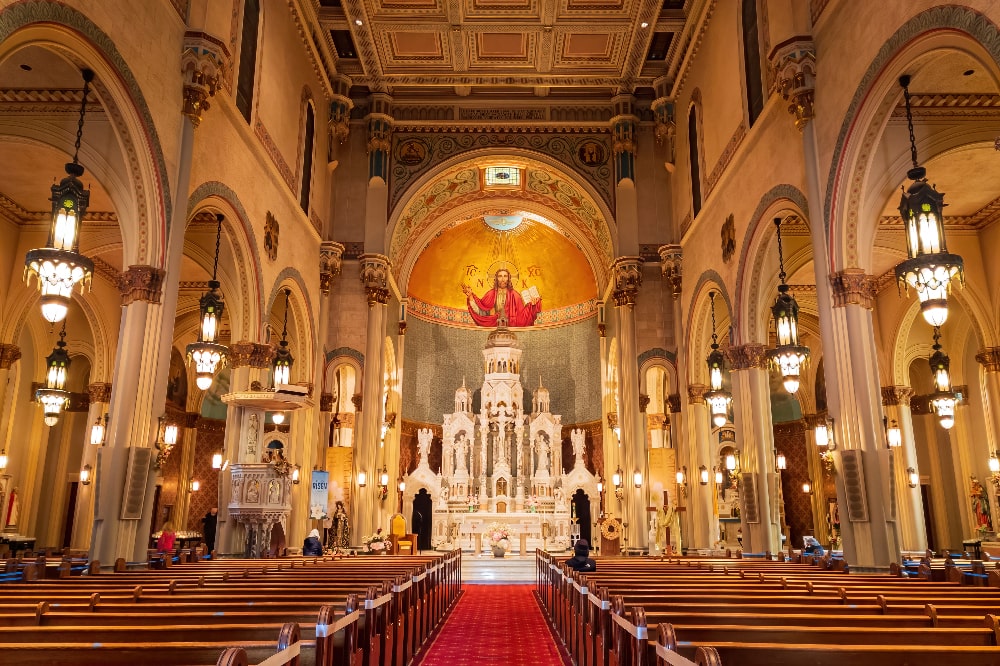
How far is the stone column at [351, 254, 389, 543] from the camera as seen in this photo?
2119cm

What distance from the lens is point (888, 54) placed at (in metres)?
10.1

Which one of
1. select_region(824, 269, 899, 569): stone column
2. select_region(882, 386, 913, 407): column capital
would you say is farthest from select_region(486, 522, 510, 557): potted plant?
select_region(824, 269, 899, 569): stone column

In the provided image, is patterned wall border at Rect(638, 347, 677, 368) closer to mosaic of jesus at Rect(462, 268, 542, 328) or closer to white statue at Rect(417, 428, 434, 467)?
white statue at Rect(417, 428, 434, 467)

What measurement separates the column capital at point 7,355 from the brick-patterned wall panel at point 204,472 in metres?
11.0

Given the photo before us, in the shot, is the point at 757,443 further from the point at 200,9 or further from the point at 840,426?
the point at 200,9

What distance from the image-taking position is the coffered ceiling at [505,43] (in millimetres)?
19969

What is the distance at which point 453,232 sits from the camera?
34188 mm

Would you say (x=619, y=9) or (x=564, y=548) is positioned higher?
(x=619, y=9)

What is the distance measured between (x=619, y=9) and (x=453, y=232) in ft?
51.9

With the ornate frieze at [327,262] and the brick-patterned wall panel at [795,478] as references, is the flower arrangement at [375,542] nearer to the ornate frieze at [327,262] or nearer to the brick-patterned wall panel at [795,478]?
the ornate frieze at [327,262]

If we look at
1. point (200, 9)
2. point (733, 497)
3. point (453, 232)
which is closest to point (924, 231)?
point (200, 9)

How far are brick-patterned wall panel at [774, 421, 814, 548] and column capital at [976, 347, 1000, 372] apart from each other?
11104 mm

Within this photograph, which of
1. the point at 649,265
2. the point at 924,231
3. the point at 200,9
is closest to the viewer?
the point at 924,231

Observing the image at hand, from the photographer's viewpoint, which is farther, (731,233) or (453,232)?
(453,232)
